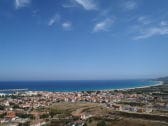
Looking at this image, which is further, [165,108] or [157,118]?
[165,108]

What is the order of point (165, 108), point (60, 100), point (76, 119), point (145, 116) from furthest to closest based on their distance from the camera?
1. point (60, 100)
2. point (165, 108)
3. point (145, 116)
4. point (76, 119)

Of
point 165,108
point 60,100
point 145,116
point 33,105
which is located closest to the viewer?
point 145,116

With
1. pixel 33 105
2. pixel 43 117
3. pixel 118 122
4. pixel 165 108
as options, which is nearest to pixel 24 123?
pixel 43 117

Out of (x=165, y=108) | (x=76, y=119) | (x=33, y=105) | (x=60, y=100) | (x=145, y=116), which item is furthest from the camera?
(x=60, y=100)

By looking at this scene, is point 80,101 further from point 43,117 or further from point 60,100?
point 43,117

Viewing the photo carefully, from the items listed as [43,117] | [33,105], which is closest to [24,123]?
[43,117]

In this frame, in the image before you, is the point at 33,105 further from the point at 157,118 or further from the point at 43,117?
the point at 157,118

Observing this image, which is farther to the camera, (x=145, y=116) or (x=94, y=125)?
(x=145, y=116)

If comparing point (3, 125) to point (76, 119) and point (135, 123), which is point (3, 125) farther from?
point (135, 123)

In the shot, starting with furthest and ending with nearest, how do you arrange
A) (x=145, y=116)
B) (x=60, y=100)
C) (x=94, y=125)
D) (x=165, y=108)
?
(x=60, y=100) → (x=165, y=108) → (x=145, y=116) → (x=94, y=125)
